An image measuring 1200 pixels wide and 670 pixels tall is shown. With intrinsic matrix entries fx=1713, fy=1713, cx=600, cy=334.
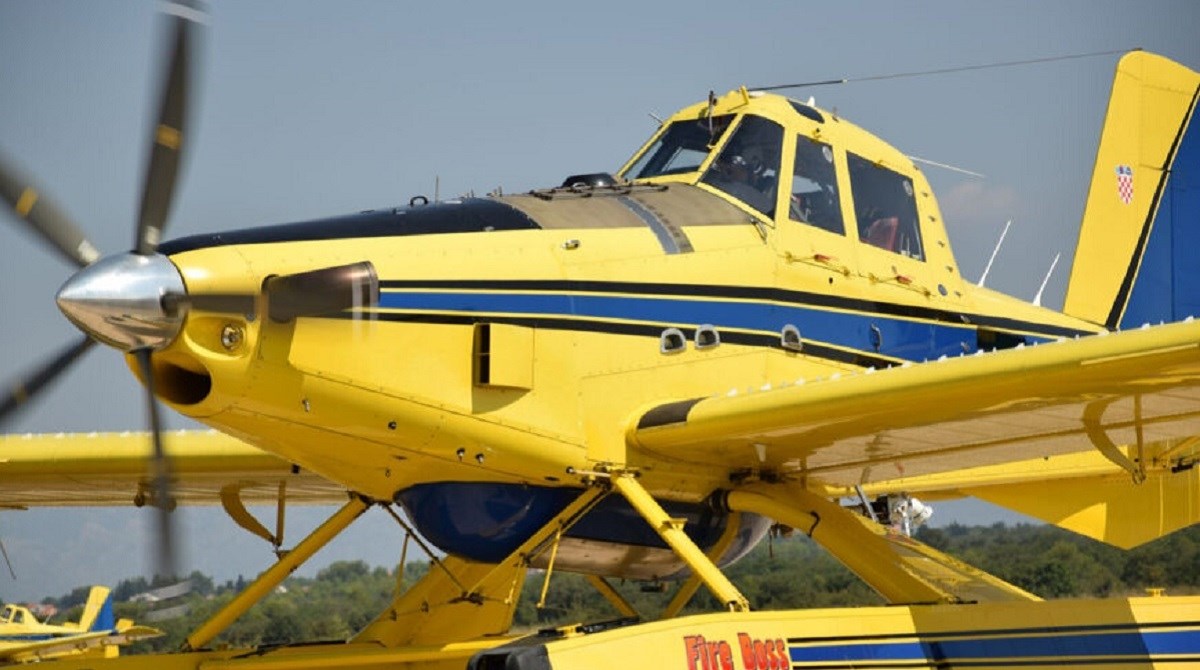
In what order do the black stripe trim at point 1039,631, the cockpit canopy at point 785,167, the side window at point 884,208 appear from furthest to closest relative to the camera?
1. the side window at point 884,208
2. the cockpit canopy at point 785,167
3. the black stripe trim at point 1039,631

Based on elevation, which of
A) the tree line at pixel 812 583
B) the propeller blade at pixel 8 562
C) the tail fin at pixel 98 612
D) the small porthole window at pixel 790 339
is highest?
the small porthole window at pixel 790 339

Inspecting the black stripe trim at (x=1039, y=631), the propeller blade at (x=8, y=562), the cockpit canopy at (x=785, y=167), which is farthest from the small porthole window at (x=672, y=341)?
the propeller blade at (x=8, y=562)

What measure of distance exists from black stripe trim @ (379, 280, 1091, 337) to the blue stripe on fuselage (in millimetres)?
42

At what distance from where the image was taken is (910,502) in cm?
1508

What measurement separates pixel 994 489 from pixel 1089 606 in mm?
3877

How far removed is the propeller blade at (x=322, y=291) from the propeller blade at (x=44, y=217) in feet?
3.49

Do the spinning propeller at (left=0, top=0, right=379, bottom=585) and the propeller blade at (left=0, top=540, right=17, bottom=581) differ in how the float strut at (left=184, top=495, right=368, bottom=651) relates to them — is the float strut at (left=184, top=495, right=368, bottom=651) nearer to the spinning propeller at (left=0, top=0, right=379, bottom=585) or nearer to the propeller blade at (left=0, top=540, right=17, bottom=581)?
the spinning propeller at (left=0, top=0, right=379, bottom=585)

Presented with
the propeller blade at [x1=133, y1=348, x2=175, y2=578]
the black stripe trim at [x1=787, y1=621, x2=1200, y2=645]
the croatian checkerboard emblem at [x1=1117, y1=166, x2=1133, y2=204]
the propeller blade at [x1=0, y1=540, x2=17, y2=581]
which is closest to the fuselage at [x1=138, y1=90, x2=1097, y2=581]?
the propeller blade at [x1=133, y1=348, x2=175, y2=578]

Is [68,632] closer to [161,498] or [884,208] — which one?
[884,208]

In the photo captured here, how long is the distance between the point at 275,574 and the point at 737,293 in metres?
3.90

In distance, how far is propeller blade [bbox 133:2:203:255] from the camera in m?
9.71

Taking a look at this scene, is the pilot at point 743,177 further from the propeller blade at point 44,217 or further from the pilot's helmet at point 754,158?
the propeller blade at point 44,217

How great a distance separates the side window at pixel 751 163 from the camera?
12766 mm

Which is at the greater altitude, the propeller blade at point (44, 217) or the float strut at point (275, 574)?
the propeller blade at point (44, 217)
